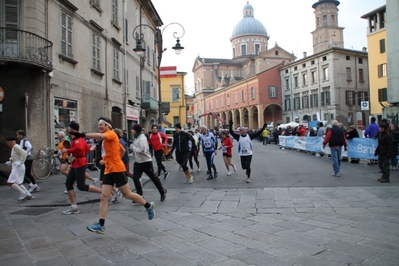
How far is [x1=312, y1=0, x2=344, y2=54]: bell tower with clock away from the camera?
65188mm

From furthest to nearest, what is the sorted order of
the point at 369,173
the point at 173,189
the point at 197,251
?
1. the point at 369,173
2. the point at 173,189
3. the point at 197,251

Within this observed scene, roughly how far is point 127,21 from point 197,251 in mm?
18753

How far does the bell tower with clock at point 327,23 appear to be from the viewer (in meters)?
65.2

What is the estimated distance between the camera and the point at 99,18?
53.3ft

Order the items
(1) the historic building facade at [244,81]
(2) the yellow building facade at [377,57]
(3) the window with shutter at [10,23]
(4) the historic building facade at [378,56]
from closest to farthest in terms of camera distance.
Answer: (3) the window with shutter at [10,23] < (4) the historic building facade at [378,56] < (2) the yellow building facade at [377,57] < (1) the historic building facade at [244,81]

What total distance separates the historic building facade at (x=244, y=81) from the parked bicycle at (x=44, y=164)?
46.2 meters

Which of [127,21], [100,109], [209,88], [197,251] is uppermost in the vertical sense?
[209,88]

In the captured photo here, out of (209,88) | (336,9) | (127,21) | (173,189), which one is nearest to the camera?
(173,189)

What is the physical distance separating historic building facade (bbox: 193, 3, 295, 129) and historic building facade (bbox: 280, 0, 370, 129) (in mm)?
3655

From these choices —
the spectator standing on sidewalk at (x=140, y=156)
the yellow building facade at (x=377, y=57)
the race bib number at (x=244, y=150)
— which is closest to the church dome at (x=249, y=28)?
the yellow building facade at (x=377, y=57)

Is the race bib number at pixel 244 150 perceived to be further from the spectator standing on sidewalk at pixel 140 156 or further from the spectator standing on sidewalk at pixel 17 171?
the spectator standing on sidewalk at pixel 17 171

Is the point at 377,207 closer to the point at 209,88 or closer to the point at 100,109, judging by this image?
the point at 100,109

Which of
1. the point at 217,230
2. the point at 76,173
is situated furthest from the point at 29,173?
the point at 217,230

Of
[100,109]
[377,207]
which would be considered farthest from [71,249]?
[100,109]
